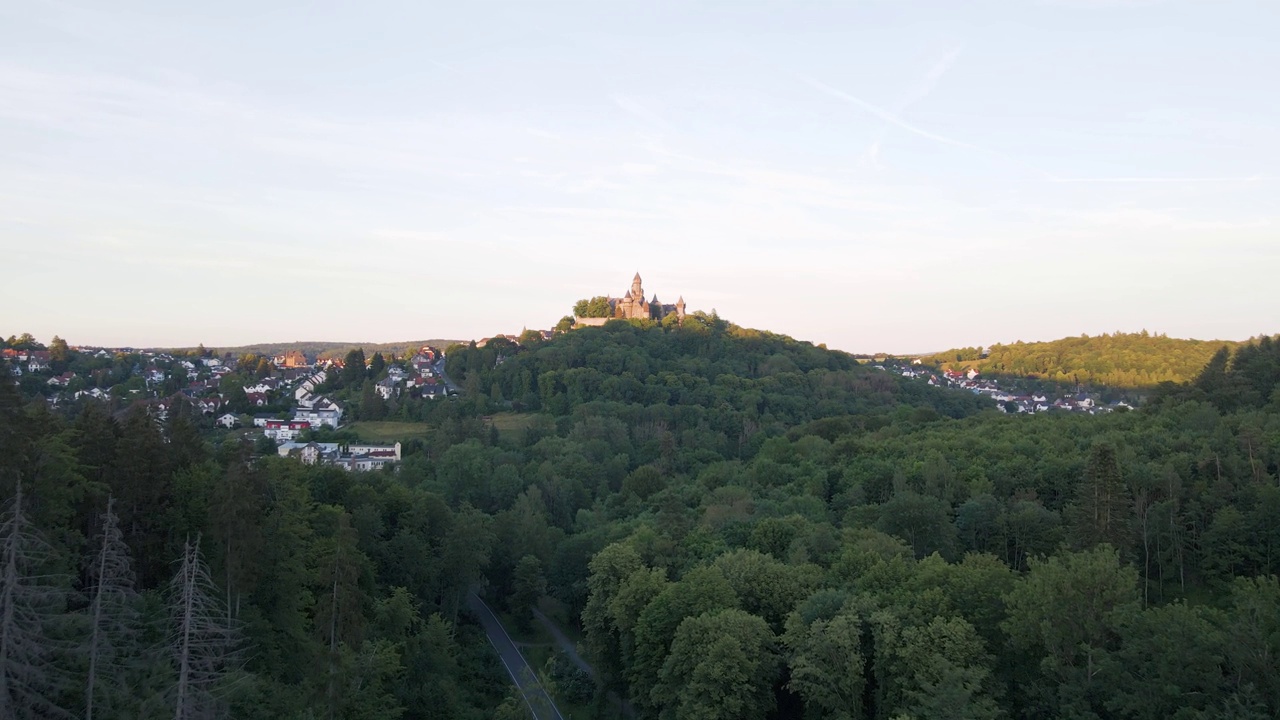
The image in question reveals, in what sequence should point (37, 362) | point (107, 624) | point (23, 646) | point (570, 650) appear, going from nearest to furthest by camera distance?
point (23, 646), point (107, 624), point (570, 650), point (37, 362)

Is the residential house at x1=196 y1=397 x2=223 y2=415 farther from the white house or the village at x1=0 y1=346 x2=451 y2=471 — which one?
the white house

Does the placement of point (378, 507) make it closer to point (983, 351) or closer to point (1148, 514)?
point (1148, 514)

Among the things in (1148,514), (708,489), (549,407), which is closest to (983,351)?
(549,407)

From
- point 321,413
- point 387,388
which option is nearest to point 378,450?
point 321,413

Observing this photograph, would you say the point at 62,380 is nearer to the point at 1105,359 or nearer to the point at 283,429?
the point at 283,429

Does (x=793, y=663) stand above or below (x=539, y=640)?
above

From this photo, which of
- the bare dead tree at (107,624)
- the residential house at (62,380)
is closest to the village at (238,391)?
the residential house at (62,380)
